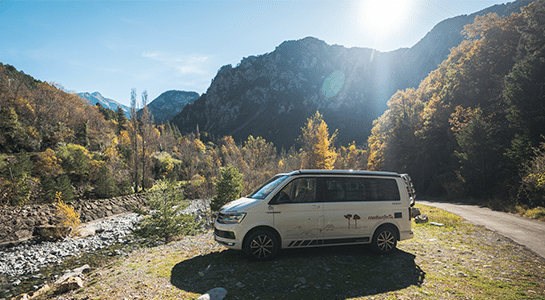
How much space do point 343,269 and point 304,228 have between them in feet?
4.21

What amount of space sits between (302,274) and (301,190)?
1.96 m

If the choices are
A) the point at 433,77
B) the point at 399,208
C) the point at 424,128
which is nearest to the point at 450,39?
the point at 433,77

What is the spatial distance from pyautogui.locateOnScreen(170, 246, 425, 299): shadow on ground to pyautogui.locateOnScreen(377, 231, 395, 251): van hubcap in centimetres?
23

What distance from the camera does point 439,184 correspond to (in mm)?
30250

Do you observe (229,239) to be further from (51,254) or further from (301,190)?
(51,254)

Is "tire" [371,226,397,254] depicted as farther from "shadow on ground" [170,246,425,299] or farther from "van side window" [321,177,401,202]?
"van side window" [321,177,401,202]

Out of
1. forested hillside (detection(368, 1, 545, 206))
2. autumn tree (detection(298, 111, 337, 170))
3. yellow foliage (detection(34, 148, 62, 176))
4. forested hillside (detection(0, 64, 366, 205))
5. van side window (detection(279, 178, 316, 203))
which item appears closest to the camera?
van side window (detection(279, 178, 316, 203))

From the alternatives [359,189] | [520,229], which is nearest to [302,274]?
[359,189]

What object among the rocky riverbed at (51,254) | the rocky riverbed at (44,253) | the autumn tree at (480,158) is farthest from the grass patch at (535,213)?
the rocky riverbed at (44,253)

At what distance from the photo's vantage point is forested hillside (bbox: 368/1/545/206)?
1848 cm

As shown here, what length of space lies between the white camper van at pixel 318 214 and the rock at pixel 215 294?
121 cm

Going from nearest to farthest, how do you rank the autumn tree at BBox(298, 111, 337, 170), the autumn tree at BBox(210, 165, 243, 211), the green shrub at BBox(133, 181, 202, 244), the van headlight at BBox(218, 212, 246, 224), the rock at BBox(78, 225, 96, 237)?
the van headlight at BBox(218, 212, 246, 224) < the green shrub at BBox(133, 181, 202, 244) < the autumn tree at BBox(210, 165, 243, 211) < the rock at BBox(78, 225, 96, 237) < the autumn tree at BBox(298, 111, 337, 170)

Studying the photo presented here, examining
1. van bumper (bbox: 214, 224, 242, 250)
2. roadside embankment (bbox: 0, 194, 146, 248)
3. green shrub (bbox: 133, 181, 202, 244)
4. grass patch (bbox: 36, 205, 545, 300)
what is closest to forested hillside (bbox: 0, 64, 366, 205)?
roadside embankment (bbox: 0, 194, 146, 248)

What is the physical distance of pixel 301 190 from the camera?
20.0 ft
